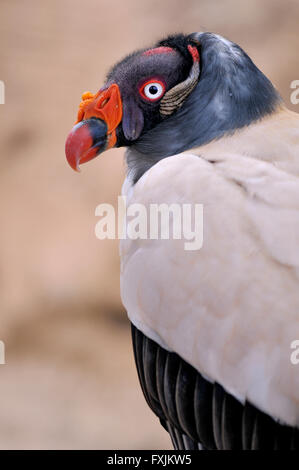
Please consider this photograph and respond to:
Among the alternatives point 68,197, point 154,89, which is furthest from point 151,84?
point 68,197

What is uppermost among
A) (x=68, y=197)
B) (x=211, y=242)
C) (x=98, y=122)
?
(x=98, y=122)

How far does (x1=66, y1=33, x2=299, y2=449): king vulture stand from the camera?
985mm

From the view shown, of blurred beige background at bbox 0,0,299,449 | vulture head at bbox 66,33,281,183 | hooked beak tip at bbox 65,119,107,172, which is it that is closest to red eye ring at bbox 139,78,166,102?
vulture head at bbox 66,33,281,183

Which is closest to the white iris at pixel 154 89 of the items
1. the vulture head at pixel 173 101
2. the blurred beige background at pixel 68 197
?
the vulture head at pixel 173 101

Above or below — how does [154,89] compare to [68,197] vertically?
above

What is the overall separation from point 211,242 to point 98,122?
17.7 inches

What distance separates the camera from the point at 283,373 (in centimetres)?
95

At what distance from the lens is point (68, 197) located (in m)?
3.67

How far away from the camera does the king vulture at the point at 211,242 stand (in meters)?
0.98

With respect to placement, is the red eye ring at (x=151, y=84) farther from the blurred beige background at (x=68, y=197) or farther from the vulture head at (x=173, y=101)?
the blurred beige background at (x=68, y=197)

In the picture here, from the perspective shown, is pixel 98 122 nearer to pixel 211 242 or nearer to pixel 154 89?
pixel 154 89

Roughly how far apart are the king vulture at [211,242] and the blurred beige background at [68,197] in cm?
217

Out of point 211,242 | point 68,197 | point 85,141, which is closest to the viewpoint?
point 211,242
